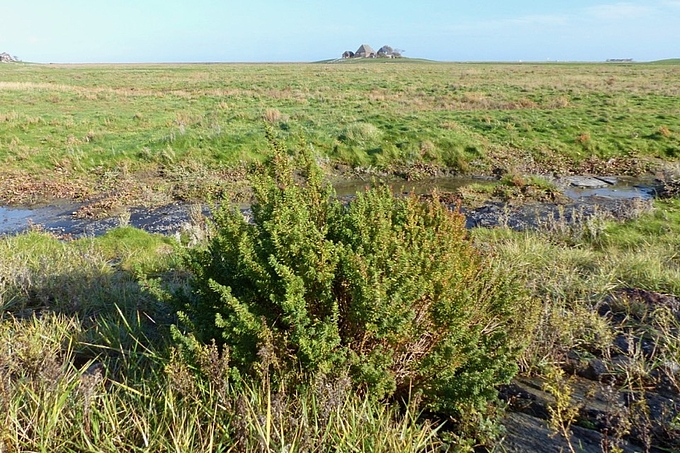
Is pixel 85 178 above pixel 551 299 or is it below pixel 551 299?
below

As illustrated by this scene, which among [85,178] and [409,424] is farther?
[85,178]

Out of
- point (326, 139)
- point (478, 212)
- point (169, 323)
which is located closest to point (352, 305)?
point (169, 323)

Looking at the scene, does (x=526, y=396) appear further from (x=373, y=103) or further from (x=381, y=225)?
(x=373, y=103)

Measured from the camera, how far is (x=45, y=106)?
26594mm

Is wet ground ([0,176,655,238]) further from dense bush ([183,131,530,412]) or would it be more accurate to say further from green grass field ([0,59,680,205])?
dense bush ([183,131,530,412])

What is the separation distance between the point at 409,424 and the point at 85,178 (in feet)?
46.1

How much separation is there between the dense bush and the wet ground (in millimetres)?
6933

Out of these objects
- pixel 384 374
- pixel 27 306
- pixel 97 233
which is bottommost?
pixel 97 233

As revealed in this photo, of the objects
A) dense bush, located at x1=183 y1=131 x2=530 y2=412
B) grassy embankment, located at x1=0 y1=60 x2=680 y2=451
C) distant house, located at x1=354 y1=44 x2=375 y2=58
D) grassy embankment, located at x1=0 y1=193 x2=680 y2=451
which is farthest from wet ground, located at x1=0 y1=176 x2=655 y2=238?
distant house, located at x1=354 y1=44 x2=375 y2=58

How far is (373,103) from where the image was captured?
27.5 metres

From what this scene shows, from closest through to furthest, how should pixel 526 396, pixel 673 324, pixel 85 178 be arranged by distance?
pixel 526 396, pixel 673 324, pixel 85 178

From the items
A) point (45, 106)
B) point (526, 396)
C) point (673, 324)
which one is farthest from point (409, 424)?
point (45, 106)

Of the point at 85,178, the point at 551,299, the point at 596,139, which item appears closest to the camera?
the point at 551,299

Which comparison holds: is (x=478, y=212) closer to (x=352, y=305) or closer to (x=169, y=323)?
(x=169, y=323)
